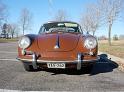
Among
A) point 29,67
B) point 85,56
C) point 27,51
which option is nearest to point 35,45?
point 27,51

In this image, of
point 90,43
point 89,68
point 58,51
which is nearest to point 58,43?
point 58,51

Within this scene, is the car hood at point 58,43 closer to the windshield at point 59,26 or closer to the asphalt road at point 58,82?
the asphalt road at point 58,82

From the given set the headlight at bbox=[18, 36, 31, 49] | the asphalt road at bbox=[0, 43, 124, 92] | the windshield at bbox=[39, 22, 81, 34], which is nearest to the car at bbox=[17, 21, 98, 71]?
the headlight at bbox=[18, 36, 31, 49]

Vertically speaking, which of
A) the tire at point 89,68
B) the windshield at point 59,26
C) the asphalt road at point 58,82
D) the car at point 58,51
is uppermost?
the windshield at point 59,26

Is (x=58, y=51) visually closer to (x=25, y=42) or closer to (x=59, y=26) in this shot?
(x=25, y=42)

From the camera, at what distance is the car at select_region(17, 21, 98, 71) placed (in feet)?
21.6

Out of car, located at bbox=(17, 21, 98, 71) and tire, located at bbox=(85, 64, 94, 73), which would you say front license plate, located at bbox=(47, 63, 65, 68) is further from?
tire, located at bbox=(85, 64, 94, 73)

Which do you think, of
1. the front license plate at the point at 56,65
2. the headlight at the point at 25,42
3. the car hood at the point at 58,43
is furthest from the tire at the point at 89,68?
the headlight at the point at 25,42

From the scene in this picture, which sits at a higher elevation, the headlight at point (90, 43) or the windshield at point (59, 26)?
the windshield at point (59, 26)

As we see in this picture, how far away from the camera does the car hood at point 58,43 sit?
6793mm

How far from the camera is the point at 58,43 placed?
686 cm

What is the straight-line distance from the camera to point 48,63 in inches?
259

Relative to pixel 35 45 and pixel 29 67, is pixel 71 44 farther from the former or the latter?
pixel 29 67

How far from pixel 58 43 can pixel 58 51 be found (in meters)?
0.25
